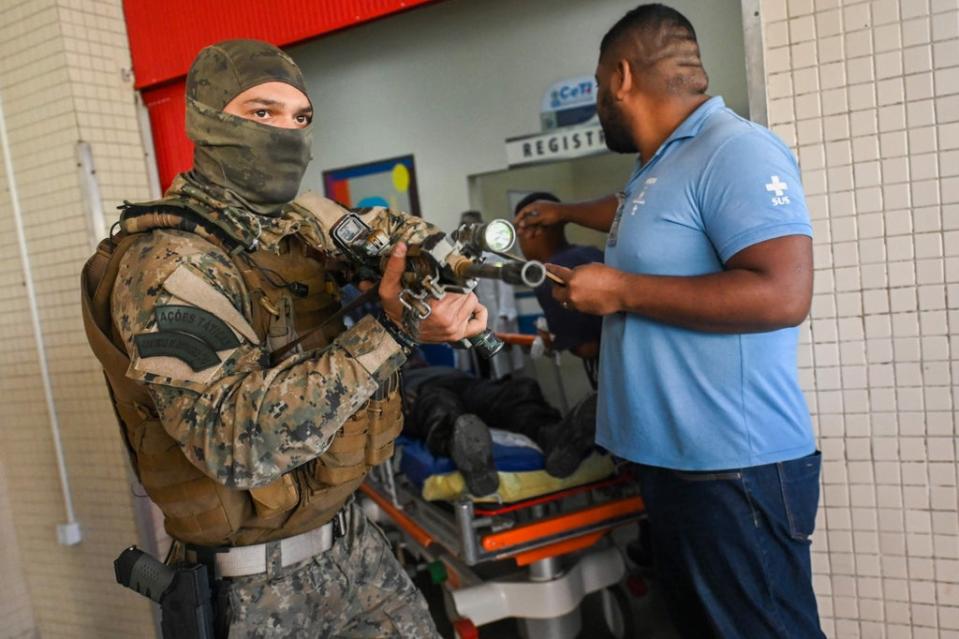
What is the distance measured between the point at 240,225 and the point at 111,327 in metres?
0.33

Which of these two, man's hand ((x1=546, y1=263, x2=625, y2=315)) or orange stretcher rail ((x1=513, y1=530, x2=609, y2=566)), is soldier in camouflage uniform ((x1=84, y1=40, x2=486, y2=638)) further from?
orange stretcher rail ((x1=513, y1=530, x2=609, y2=566))

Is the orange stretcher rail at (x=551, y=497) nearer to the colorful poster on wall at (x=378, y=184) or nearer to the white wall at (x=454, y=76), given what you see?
the white wall at (x=454, y=76)

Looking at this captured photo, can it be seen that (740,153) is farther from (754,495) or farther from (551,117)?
(551,117)

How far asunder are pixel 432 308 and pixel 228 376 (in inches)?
14.5

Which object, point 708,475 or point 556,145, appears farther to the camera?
point 556,145

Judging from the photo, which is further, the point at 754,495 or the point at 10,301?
the point at 10,301

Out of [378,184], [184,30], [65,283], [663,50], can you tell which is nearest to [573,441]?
[663,50]

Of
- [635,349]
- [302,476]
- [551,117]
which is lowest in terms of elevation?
[302,476]

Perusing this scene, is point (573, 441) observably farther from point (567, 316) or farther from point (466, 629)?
point (466, 629)

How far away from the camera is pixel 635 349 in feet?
5.62

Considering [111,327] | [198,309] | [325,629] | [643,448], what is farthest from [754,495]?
[111,327]

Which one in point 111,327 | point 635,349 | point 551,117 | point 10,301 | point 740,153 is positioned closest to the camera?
point 111,327

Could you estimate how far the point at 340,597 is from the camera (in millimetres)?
1656

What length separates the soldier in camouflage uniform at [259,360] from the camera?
47.5 inches
